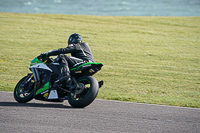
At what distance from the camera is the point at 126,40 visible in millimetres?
24031

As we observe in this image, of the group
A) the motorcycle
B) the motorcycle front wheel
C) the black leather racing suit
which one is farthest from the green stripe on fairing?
the black leather racing suit

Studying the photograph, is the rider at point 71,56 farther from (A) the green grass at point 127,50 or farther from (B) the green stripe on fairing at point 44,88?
(A) the green grass at point 127,50

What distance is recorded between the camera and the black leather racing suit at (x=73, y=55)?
7.61 m

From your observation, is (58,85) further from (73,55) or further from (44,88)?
(73,55)

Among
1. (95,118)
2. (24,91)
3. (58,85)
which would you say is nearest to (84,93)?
(58,85)

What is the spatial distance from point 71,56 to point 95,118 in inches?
79.4

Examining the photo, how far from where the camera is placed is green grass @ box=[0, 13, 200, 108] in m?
11.3

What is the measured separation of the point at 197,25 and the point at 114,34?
1032 cm

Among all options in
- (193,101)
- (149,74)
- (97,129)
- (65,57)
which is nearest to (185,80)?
(149,74)

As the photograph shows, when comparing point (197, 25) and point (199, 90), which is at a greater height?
point (197, 25)

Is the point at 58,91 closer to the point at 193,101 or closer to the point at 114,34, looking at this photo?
the point at 193,101

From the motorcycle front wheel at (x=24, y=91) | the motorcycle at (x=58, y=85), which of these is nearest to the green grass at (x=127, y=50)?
the motorcycle at (x=58, y=85)

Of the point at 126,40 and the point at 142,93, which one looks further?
the point at 126,40

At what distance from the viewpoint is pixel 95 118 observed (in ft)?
21.0
